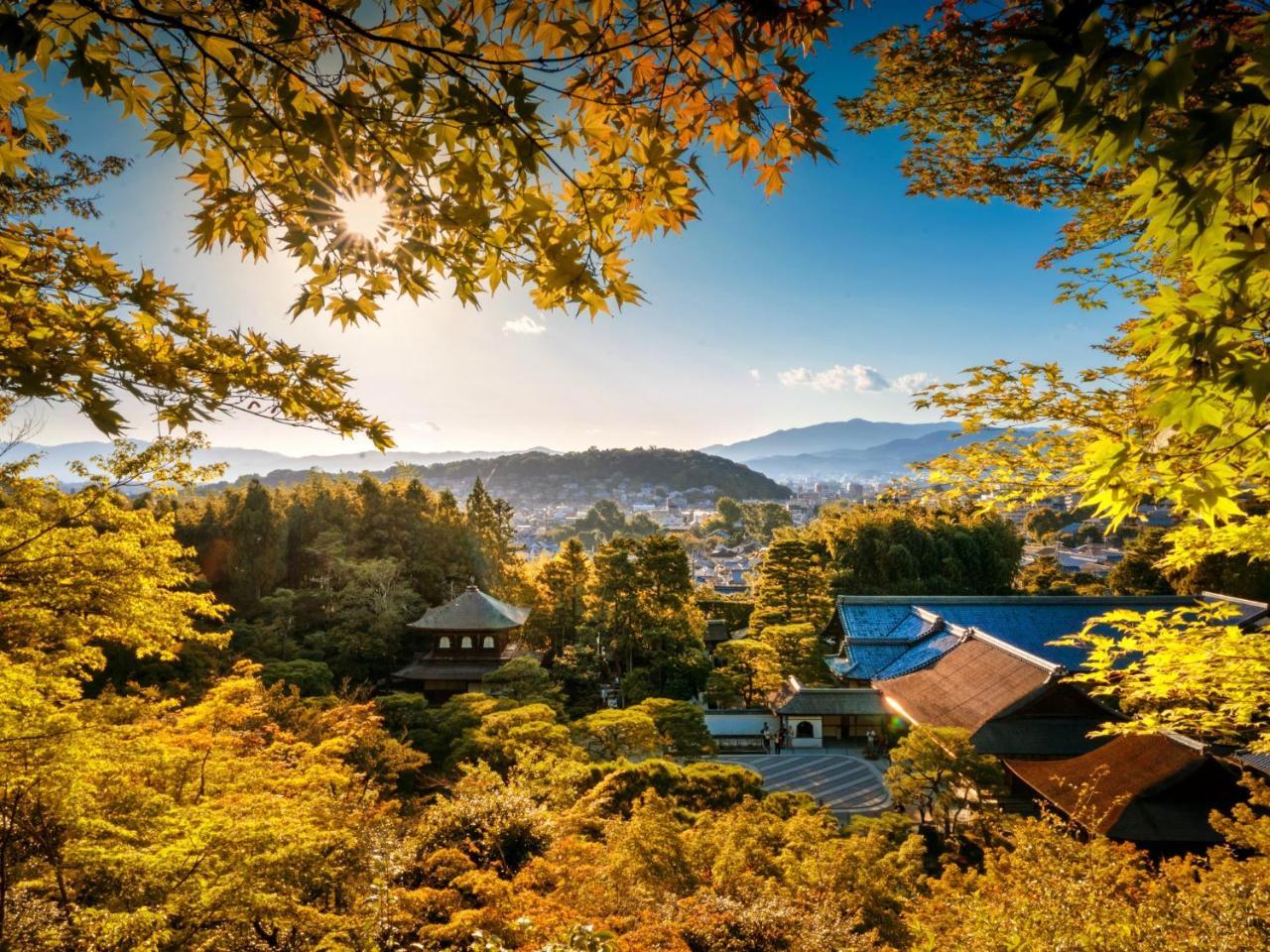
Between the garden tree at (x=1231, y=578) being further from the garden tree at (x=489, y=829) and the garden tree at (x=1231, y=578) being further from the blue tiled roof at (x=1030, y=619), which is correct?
the garden tree at (x=489, y=829)

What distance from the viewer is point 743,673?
20859 millimetres

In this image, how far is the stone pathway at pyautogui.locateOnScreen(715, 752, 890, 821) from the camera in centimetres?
1416

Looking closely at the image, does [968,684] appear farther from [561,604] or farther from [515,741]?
[561,604]

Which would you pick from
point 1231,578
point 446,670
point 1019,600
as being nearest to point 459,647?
point 446,670

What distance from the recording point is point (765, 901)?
215 inches

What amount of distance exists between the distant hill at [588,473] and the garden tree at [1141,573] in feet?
476

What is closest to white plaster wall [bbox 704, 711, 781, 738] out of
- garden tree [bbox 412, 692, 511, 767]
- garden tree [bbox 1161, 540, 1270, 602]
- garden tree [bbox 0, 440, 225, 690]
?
garden tree [bbox 412, 692, 511, 767]

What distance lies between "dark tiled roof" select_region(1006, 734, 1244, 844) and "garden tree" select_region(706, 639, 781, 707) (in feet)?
31.9

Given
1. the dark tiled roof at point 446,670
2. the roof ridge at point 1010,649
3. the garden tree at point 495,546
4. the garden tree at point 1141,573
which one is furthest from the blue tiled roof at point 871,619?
the dark tiled roof at point 446,670

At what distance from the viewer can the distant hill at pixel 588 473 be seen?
180 m

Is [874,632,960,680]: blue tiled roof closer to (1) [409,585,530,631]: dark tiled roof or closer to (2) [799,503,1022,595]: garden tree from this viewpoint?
(2) [799,503,1022,595]: garden tree

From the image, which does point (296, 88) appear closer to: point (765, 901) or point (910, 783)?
point (765, 901)

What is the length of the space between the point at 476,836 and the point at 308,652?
14270 millimetres

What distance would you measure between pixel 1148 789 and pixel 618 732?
9.54 meters
